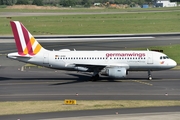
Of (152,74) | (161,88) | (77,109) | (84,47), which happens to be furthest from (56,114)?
(84,47)

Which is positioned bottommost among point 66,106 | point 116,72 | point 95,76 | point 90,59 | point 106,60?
point 95,76

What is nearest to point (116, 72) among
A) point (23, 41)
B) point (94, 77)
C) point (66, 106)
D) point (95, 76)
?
point (95, 76)

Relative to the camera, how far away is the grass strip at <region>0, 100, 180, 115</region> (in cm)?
4447

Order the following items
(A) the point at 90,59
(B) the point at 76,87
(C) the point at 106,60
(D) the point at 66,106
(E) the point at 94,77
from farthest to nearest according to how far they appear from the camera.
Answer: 1. (E) the point at 94,77
2. (A) the point at 90,59
3. (C) the point at 106,60
4. (B) the point at 76,87
5. (D) the point at 66,106

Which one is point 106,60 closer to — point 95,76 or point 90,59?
point 90,59

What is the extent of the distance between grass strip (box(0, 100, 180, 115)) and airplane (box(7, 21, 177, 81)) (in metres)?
14.1

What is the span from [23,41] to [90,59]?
31.3 ft

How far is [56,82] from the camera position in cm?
6269

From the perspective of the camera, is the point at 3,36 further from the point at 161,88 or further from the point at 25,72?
the point at 161,88

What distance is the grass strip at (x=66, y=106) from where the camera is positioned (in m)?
44.5

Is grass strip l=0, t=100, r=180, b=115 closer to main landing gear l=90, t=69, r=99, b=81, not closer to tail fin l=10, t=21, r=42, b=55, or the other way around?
main landing gear l=90, t=69, r=99, b=81

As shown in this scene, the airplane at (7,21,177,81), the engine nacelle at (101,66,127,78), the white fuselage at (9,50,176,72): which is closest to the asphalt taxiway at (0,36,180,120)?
the engine nacelle at (101,66,127,78)

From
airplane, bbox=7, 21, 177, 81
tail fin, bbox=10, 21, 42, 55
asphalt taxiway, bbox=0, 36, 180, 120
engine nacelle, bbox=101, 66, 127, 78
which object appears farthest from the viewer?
tail fin, bbox=10, 21, 42, 55

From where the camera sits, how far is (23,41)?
63562 millimetres
